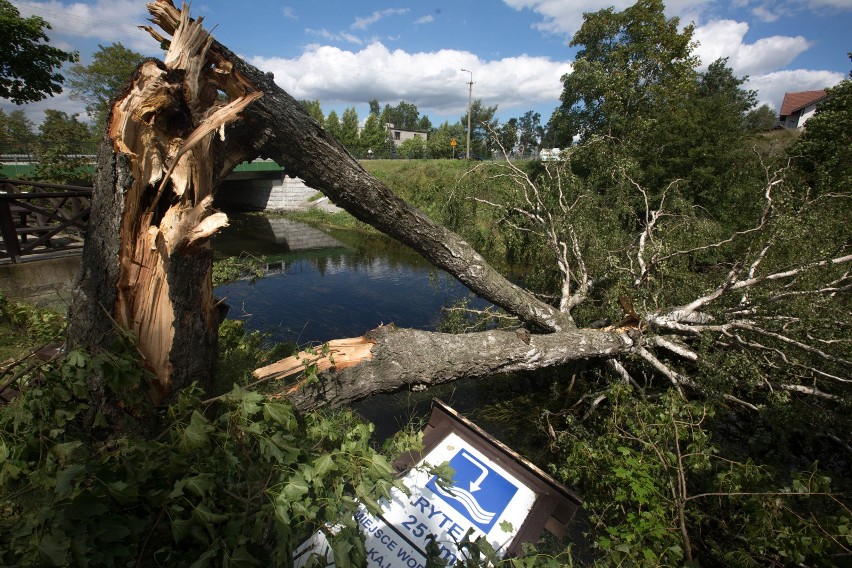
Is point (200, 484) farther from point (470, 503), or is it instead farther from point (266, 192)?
point (266, 192)

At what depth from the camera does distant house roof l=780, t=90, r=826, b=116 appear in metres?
36.3

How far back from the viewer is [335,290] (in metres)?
11.2

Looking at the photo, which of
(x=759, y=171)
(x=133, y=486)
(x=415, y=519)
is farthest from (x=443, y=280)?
(x=133, y=486)

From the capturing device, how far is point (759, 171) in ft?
30.0

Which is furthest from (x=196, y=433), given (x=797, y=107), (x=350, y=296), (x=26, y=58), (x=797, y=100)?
(x=797, y=100)

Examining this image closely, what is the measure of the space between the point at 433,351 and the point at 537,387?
3.57 meters

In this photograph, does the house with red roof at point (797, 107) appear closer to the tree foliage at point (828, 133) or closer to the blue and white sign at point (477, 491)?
the tree foliage at point (828, 133)

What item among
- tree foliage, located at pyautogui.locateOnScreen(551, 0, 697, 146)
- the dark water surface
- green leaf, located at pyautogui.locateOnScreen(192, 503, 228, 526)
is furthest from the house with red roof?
green leaf, located at pyautogui.locateOnScreen(192, 503, 228, 526)

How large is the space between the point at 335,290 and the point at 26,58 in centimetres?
970

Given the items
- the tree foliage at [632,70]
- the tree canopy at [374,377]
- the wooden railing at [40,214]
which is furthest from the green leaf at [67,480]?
the tree foliage at [632,70]

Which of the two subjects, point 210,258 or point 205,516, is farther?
point 210,258

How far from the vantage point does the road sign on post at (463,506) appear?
2.12 meters

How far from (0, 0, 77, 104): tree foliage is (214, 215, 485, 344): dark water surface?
5.69 metres

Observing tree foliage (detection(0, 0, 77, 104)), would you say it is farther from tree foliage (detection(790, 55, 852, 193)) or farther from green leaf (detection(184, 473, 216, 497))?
tree foliage (detection(790, 55, 852, 193))
